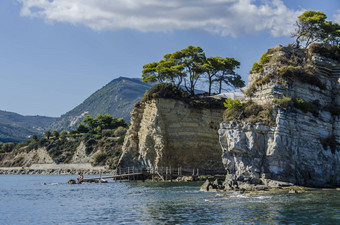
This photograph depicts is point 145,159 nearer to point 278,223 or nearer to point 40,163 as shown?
point 278,223

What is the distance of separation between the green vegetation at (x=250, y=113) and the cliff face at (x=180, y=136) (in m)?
16.1

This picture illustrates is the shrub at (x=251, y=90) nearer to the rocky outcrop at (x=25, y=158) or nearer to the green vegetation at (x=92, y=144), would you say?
the green vegetation at (x=92, y=144)

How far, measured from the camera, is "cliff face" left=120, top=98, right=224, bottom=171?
2625 inches

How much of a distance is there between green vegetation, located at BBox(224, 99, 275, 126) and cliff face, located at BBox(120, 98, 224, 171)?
1615 centimetres

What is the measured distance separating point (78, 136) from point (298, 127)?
92.8 metres

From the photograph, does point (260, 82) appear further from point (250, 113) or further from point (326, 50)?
point (326, 50)

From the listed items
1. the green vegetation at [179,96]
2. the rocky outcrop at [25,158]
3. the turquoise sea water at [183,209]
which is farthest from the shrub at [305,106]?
the rocky outcrop at [25,158]

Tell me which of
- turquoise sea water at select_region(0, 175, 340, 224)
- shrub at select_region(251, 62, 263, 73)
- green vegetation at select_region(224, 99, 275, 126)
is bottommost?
turquoise sea water at select_region(0, 175, 340, 224)

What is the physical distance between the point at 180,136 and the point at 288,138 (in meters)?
24.0

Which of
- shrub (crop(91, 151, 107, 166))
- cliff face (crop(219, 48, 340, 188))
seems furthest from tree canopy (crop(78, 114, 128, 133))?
cliff face (crop(219, 48, 340, 188))

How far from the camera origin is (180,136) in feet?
219

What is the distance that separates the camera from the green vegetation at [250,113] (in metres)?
46.2

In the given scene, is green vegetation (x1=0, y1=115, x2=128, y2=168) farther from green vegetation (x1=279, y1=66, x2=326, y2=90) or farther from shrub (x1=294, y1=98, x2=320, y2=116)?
shrub (x1=294, y1=98, x2=320, y2=116)

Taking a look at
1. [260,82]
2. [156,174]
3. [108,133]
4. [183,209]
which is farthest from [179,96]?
[108,133]
